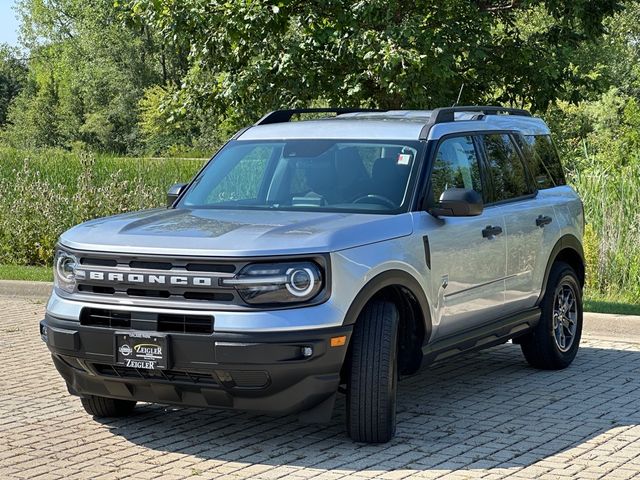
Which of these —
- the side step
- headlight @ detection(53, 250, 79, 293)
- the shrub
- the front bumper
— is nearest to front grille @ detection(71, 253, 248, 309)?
headlight @ detection(53, 250, 79, 293)

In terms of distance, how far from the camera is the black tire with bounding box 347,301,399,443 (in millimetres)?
6879

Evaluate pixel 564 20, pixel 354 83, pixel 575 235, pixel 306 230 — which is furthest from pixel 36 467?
pixel 564 20

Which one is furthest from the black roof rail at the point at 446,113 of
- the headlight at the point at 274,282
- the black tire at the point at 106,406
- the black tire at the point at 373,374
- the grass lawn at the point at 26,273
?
the grass lawn at the point at 26,273

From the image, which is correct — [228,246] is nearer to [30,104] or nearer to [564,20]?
[564,20]

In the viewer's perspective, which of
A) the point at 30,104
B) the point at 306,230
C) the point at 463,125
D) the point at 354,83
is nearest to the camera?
the point at 306,230

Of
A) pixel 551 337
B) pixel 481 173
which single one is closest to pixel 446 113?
pixel 481 173

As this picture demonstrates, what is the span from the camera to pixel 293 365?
21.5ft

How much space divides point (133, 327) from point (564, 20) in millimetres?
9811

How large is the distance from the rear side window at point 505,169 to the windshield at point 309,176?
1.03m

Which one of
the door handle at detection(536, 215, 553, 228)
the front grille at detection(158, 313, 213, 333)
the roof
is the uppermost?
the roof

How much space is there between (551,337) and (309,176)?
8.51 feet

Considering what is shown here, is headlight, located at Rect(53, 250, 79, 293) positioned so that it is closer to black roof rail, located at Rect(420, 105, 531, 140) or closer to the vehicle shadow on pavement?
the vehicle shadow on pavement

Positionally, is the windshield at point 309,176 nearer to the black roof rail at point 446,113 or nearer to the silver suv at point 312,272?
the silver suv at point 312,272

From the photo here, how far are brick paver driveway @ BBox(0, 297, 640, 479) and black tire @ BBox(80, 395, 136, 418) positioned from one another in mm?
63
